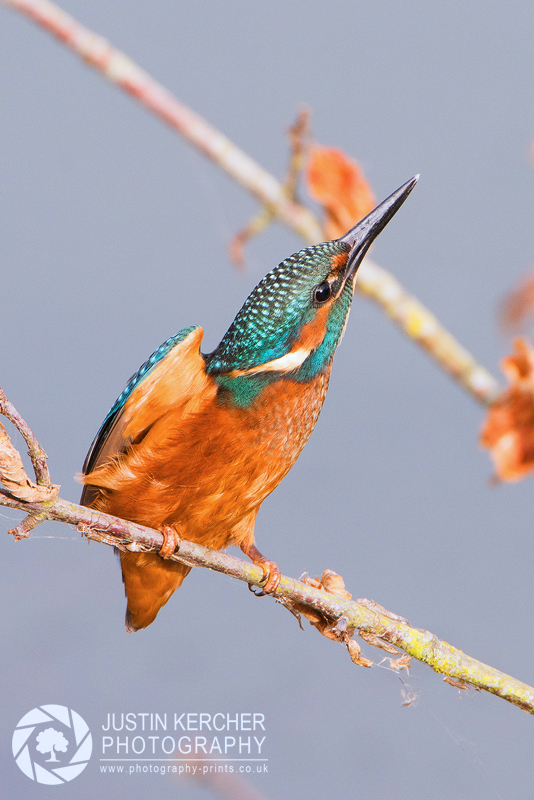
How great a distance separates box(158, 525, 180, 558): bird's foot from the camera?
1697 millimetres

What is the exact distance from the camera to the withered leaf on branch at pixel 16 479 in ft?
4.17

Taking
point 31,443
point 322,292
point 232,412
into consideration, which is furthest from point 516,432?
point 31,443

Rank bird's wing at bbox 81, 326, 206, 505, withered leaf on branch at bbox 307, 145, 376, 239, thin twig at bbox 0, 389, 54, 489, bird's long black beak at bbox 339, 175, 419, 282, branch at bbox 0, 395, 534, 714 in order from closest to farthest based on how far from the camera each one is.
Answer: thin twig at bbox 0, 389, 54, 489
branch at bbox 0, 395, 534, 714
bird's wing at bbox 81, 326, 206, 505
bird's long black beak at bbox 339, 175, 419, 282
withered leaf on branch at bbox 307, 145, 376, 239

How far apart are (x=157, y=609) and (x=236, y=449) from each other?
0.67 m

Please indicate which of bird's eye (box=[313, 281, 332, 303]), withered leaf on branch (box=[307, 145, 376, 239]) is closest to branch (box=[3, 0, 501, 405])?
withered leaf on branch (box=[307, 145, 376, 239])

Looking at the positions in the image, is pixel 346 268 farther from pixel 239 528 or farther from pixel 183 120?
pixel 183 120

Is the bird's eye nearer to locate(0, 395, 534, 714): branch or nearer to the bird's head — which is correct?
the bird's head

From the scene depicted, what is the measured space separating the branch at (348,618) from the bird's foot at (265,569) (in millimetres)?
36

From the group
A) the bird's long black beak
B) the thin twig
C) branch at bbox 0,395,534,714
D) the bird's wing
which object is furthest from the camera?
the bird's long black beak

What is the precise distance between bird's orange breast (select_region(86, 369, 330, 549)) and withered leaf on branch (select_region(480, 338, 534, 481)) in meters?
0.47

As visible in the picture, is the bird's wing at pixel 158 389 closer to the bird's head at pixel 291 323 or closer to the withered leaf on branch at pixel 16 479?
the bird's head at pixel 291 323

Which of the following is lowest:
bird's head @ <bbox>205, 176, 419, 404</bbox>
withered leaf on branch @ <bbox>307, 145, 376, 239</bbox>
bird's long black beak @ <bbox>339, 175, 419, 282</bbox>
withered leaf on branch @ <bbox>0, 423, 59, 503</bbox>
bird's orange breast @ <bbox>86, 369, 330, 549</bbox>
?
withered leaf on branch @ <bbox>0, 423, 59, 503</bbox>

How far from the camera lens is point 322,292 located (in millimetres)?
1824

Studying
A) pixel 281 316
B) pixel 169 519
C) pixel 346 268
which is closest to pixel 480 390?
pixel 346 268
